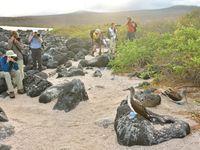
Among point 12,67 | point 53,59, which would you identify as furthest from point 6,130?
point 53,59

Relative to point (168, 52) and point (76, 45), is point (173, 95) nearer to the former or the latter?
point (168, 52)

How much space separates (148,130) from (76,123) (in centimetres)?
278

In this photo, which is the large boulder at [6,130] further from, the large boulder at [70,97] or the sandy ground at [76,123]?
the large boulder at [70,97]

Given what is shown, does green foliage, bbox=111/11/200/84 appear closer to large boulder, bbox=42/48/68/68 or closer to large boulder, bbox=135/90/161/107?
large boulder, bbox=135/90/161/107

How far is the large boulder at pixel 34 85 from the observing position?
15703mm

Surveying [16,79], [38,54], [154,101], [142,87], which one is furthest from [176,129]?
[38,54]

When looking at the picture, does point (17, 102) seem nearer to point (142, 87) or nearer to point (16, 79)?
point (16, 79)

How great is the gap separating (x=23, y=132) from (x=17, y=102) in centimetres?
358

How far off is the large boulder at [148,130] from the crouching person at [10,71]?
622cm

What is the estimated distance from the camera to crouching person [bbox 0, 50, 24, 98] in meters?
15.8

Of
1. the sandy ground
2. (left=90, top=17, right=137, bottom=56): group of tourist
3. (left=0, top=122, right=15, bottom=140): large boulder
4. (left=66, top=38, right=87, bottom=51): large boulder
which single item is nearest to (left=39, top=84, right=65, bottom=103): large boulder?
the sandy ground

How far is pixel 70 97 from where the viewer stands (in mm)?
13773

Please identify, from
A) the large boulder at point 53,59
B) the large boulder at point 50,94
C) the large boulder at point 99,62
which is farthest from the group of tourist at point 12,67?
the large boulder at point 53,59

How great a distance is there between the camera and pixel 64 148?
1039 centimetres
